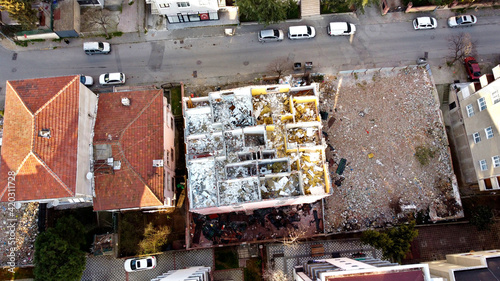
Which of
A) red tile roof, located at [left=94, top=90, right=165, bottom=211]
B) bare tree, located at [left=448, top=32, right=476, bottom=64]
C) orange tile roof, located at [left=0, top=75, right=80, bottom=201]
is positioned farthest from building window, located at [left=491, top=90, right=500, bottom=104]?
orange tile roof, located at [left=0, top=75, right=80, bottom=201]

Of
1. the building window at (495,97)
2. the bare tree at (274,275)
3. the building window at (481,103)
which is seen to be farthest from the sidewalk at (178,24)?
the bare tree at (274,275)

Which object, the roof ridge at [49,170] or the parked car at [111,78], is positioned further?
the parked car at [111,78]

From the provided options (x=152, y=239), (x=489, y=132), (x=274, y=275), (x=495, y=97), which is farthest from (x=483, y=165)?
(x=152, y=239)

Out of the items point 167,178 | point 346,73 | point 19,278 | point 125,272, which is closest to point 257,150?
point 167,178

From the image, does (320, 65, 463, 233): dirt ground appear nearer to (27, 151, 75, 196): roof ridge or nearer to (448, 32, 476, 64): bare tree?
(448, 32, 476, 64): bare tree

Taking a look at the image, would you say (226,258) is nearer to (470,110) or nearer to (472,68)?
(470,110)

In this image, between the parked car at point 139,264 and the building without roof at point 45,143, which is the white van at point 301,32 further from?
the parked car at point 139,264
